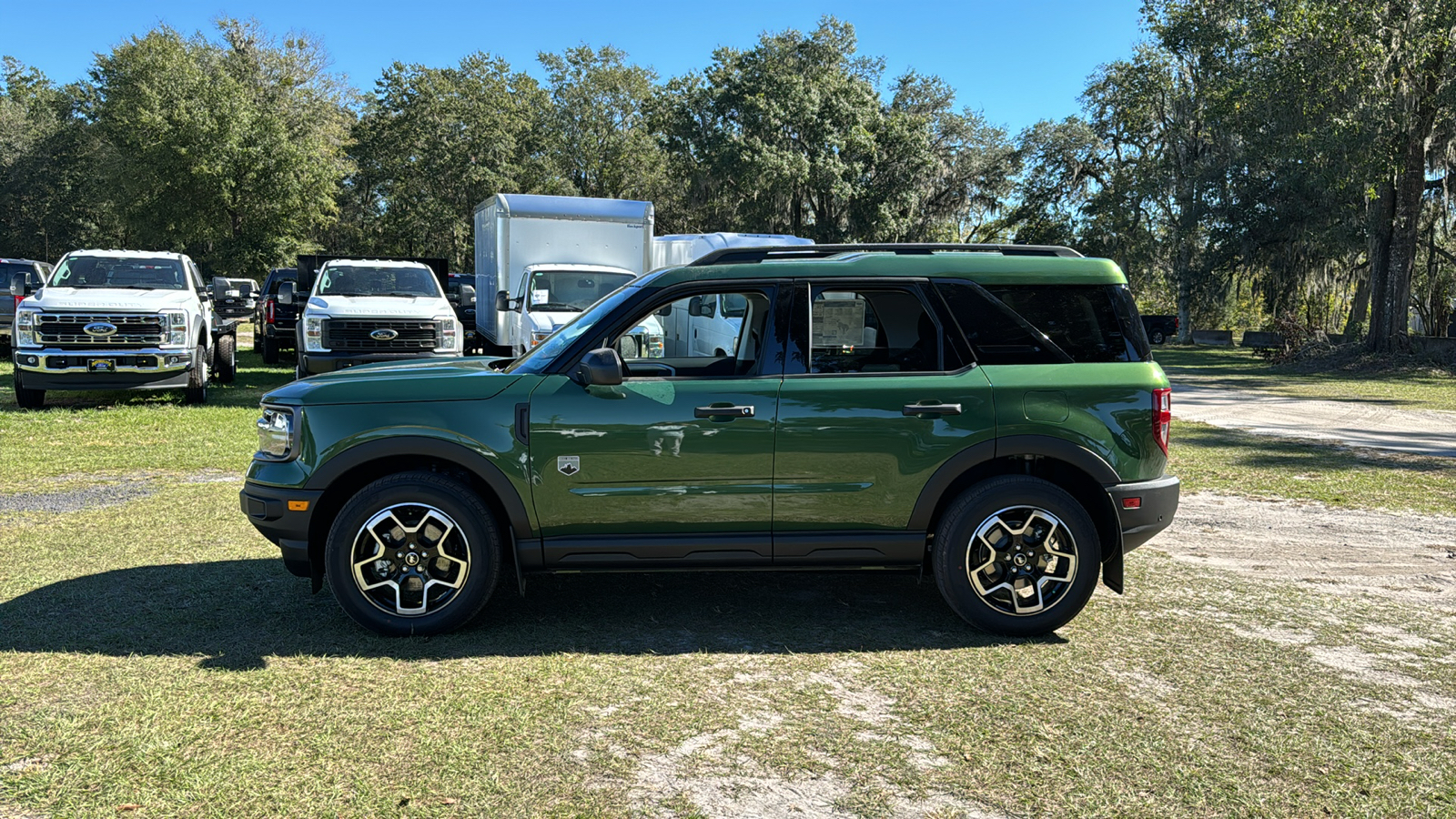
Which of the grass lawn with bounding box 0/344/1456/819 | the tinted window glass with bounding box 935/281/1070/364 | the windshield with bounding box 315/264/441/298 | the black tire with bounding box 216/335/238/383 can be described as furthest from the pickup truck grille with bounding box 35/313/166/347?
the tinted window glass with bounding box 935/281/1070/364

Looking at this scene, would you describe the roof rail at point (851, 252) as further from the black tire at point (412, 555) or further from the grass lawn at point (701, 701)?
the grass lawn at point (701, 701)

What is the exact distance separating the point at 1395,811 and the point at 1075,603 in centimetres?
173

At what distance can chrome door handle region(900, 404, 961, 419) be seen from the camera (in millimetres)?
4887

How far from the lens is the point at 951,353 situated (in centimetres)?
504

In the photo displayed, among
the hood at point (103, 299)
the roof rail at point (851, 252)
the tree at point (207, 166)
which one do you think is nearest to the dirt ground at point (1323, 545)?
the roof rail at point (851, 252)

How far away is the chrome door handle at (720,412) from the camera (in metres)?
4.80

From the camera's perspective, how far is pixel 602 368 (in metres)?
4.67

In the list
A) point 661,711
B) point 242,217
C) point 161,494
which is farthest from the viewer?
point 242,217

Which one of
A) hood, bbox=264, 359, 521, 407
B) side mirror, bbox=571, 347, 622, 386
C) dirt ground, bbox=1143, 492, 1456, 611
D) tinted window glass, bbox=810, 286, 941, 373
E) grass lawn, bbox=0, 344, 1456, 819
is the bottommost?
grass lawn, bbox=0, 344, 1456, 819

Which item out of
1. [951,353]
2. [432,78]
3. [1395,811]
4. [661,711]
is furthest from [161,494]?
[432,78]

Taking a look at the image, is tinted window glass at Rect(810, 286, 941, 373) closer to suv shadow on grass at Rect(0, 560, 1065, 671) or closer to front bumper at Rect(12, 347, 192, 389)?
suv shadow on grass at Rect(0, 560, 1065, 671)

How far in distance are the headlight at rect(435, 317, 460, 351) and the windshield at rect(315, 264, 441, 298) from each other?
3.51 ft

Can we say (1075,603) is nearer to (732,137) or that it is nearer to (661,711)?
(661,711)

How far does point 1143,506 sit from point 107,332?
12.8 meters
